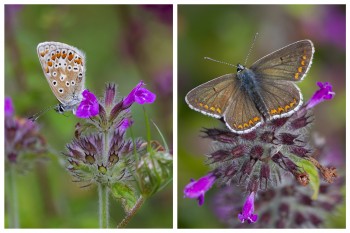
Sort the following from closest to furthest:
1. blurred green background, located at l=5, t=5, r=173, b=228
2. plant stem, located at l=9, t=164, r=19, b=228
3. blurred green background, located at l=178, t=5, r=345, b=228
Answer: plant stem, located at l=9, t=164, r=19, b=228 < blurred green background, located at l=5, t=5, r=173, b=228 < blurred green background, located at l=178, t=5, r=345, b=228

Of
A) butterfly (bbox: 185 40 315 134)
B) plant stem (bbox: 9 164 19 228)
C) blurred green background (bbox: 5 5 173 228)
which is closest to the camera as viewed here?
butterfly (bbox: 185 40 315 134)

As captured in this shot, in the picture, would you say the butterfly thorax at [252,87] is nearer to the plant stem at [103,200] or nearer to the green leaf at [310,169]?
the green leaf at [310,169]

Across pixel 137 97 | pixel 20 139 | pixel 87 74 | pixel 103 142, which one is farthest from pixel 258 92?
pixel 87 74

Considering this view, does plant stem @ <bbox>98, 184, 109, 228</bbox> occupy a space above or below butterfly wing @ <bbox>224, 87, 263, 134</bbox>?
below

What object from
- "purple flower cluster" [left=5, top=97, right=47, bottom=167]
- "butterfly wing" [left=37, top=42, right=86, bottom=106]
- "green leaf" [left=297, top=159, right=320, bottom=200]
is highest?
"butterfly wing" [left=37, top=42, right=86, bottom=106]

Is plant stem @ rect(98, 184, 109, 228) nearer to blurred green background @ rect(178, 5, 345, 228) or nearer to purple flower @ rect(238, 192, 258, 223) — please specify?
purple flower @ rect(238, 192, 258, 223)

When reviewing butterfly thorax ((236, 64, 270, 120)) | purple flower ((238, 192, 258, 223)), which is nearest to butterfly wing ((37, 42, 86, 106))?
butterfly thorax ((236, 64, 270, 120))

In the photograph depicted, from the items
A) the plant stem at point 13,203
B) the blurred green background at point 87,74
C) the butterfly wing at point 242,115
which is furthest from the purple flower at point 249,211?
the plant stem at point 13,203
